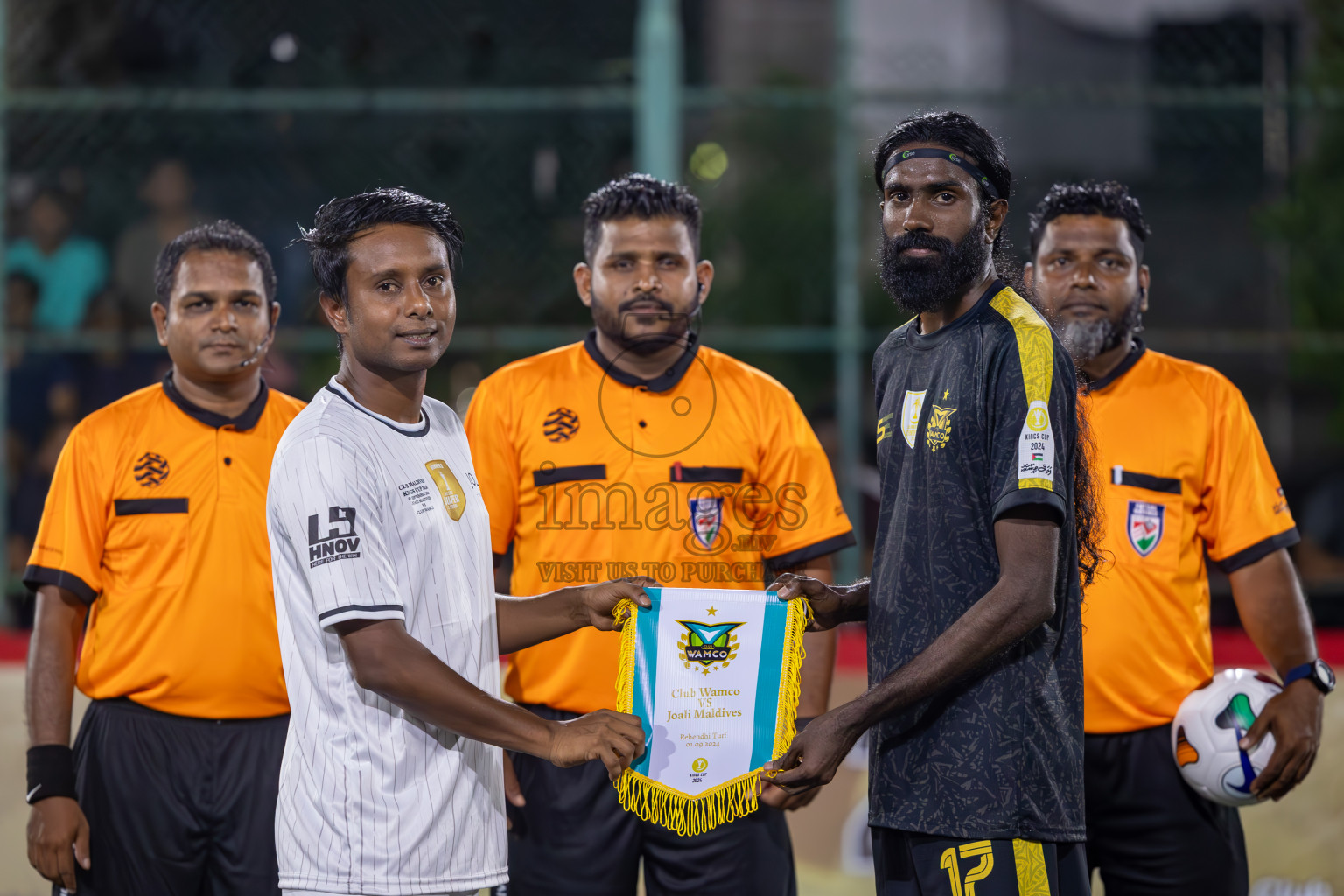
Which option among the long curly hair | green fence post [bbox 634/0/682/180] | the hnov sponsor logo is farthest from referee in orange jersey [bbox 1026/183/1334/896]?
green fence post [bbox 634/0/682/180]

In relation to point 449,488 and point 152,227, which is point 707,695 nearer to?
point 449,488

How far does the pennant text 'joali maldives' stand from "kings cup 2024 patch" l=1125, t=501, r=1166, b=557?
1.26m

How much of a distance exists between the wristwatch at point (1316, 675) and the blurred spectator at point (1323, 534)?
11.4 feet

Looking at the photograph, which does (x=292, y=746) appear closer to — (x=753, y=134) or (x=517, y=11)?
(x=753, y=134)

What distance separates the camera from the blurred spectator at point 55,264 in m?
7.40

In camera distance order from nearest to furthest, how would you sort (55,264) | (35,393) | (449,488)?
(449,488), (35,393), (55,264)

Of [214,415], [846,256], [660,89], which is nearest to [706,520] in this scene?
[214,415]

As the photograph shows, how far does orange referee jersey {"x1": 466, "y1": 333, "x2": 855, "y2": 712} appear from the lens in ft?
12.6

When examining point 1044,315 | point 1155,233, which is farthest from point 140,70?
point 1155,233

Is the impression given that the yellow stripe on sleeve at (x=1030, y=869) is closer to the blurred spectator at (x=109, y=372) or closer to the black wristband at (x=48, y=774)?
the black wristband at (x=48, y=774)

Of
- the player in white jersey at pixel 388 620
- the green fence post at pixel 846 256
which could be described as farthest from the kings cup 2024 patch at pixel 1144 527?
the green fence post at pixel 846 256

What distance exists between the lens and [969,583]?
2.90 m

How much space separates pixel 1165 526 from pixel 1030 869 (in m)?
1.46

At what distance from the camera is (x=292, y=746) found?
2.89 m
